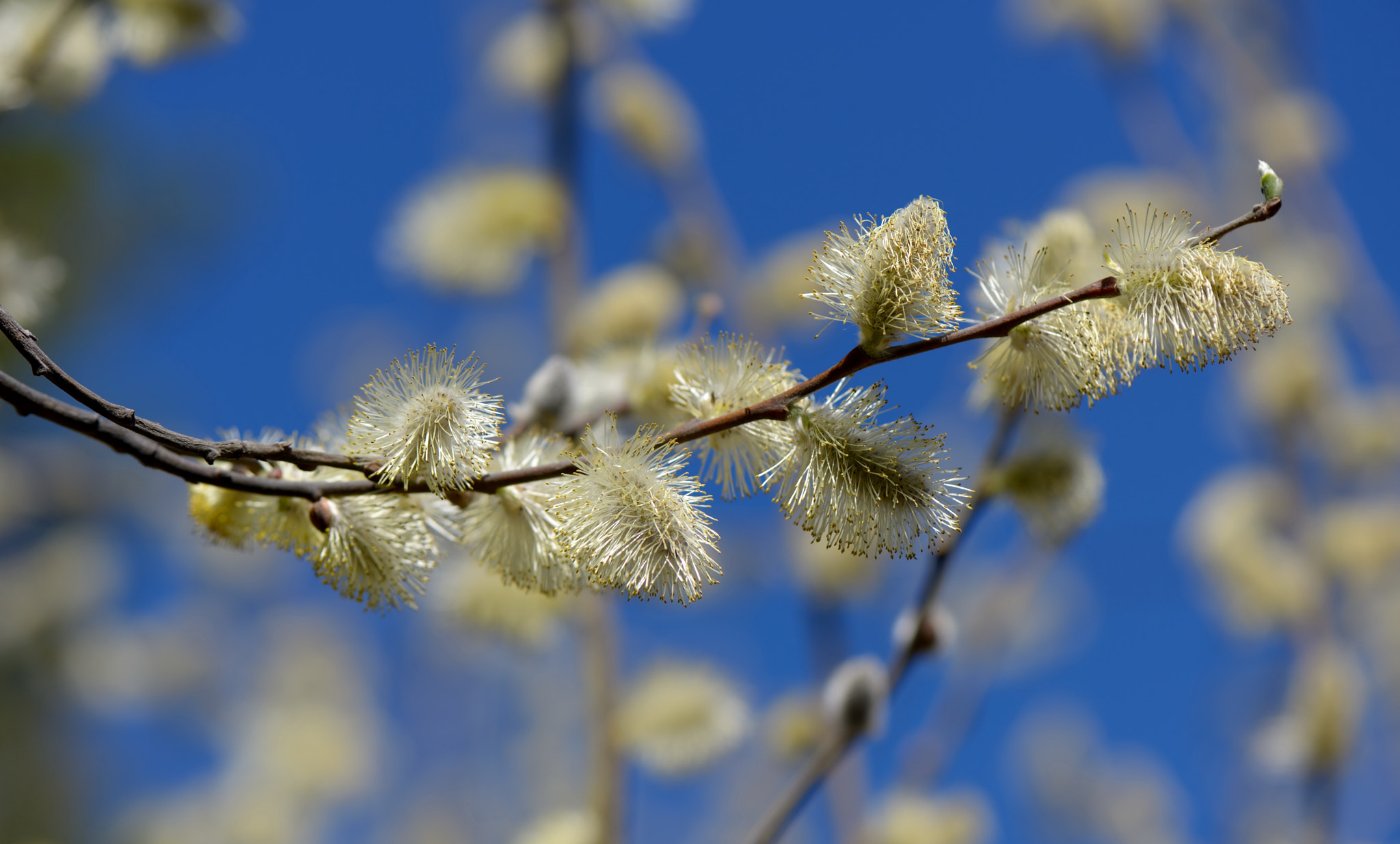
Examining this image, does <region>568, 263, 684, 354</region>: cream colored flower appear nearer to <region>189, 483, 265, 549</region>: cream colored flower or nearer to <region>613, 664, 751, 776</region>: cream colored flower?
<region>613, 664, 751, 776</region>: cream colored flower

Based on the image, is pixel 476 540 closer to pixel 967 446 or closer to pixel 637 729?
pixel 637 729

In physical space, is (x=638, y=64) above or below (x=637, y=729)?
above

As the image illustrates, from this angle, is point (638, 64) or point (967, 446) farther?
point (638, 64)

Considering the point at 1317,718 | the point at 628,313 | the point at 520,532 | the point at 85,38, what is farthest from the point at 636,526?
the point at 1317,718

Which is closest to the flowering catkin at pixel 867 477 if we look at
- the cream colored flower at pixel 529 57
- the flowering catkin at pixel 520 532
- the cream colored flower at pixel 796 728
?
the flowering catkin at pixel 520 532

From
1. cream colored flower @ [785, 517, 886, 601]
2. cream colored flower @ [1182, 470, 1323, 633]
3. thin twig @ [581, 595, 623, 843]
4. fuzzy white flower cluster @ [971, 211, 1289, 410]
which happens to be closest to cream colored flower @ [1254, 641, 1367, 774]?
cream colored flower @ [1182, 470, 1323, 633]

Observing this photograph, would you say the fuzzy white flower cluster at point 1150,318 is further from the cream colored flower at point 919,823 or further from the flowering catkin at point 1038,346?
the cream colored flower at point 919,823

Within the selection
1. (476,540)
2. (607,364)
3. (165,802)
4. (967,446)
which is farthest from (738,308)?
(165,802)
